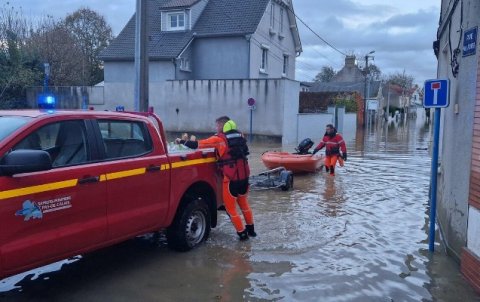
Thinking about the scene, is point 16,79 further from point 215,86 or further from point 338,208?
point 338,208

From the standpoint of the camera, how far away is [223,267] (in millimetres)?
5805

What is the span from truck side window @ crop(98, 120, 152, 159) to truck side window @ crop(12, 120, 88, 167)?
0.30 metres

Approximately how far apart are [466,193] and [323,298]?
2.27 m

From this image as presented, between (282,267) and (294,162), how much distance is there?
776 centimetres

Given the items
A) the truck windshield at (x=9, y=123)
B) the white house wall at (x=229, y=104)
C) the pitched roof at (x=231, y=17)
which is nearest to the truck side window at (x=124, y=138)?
the truck windshield at (x=9, y=123)

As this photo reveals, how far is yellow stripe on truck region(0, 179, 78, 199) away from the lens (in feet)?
12.8

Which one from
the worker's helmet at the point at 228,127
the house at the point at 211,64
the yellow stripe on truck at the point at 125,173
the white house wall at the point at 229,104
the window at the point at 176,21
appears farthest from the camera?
the window at the point at 176,21

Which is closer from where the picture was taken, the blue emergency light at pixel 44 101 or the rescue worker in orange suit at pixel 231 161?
the blue emergency light at pixel 44 101

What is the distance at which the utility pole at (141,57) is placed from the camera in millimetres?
11258

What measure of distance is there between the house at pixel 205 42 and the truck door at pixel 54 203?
25898 mm

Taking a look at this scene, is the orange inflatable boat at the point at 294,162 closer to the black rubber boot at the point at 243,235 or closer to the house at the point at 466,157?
the black rubber boot at the point at 243,235

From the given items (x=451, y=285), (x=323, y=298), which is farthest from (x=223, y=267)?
(x=451, y=285)

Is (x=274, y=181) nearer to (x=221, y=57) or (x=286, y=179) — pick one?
(x=286, y=179)

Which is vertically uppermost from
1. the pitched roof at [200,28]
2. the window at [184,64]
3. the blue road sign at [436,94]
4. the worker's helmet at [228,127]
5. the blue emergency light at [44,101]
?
the pitched roof at [200,28]
